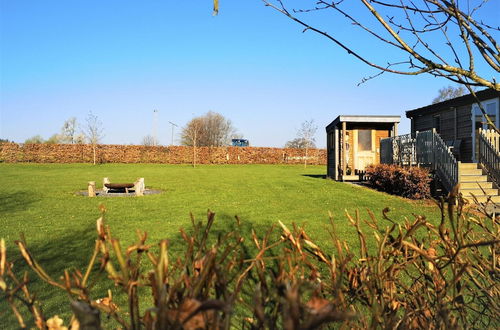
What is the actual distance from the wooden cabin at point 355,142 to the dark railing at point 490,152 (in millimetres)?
7424

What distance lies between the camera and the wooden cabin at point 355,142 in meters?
21.0

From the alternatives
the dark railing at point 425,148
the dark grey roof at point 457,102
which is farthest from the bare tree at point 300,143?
the dark railing at point 425,148

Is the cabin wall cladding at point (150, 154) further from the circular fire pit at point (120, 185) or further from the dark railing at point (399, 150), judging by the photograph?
the circular fire pit at point (120, 185)

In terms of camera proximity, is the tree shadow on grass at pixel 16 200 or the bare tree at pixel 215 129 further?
the bare tree at pixel 215 129

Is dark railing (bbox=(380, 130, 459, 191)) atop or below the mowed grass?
atop

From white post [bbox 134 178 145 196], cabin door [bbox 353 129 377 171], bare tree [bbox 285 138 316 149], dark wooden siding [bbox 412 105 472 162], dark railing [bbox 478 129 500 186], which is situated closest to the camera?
dark railing [bbox 478 129 500 186]

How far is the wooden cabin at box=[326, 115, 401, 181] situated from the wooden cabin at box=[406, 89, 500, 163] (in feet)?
7.94

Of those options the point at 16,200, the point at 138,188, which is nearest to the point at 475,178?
the point at 138,188

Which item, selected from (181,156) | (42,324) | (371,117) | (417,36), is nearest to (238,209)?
(417,36)

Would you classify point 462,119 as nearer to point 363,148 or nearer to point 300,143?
point 363,148

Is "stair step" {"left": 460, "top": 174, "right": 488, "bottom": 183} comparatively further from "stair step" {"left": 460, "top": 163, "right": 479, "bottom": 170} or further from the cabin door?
the cabin door

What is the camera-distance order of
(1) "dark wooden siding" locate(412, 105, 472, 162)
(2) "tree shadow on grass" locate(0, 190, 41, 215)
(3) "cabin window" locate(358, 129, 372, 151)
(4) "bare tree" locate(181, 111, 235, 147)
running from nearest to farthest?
(2) "tree shadow on grass" locate(0, 190, 41, 215) → (1) "dark wooden siding" locate(412, 105, 472, 162) → (3) "cabin window" locate(358, 129, 372, 151) → (4) "bare tree" locate(181, 111, 235, 147)

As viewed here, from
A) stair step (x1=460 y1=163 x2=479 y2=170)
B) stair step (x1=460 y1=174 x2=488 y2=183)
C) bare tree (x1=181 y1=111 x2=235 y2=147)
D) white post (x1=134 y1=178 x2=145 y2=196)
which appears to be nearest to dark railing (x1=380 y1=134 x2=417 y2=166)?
stair step (x1=460 y1=163 x2=479 y2=170)

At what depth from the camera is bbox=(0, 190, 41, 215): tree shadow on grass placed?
11523 mm
